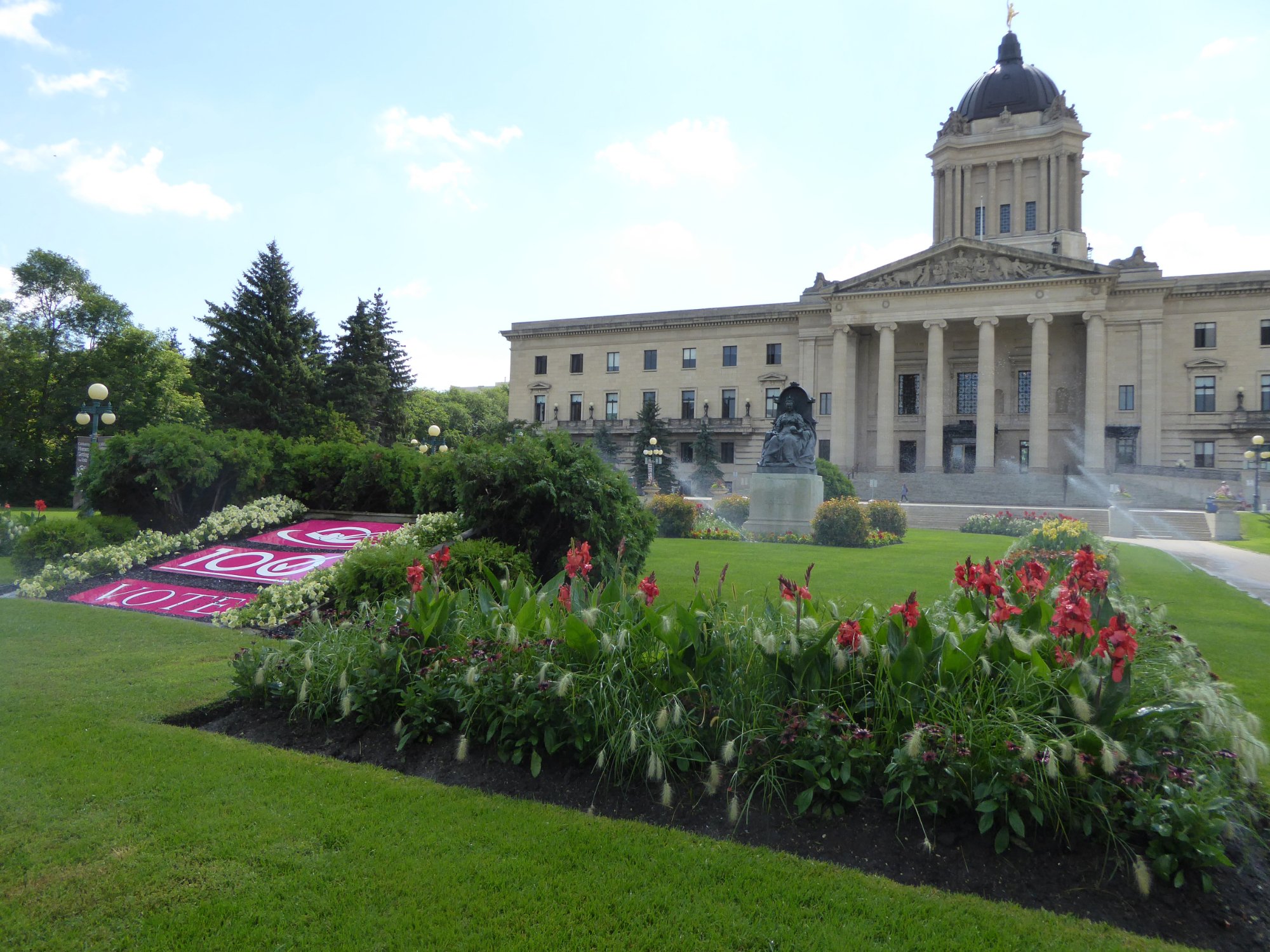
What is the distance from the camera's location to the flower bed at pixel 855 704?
11.8 ft

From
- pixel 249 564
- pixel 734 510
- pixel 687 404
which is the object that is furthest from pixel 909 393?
pixel 249 564

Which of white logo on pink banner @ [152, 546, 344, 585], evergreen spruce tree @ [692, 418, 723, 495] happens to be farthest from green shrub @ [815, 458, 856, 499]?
evergreen spruce tree @ [692, 418, 723, 495]

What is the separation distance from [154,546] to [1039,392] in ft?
169

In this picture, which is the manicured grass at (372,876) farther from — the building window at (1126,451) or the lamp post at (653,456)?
the building window at (1126,451)

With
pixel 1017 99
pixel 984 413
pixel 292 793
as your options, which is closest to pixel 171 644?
pixel 292 793

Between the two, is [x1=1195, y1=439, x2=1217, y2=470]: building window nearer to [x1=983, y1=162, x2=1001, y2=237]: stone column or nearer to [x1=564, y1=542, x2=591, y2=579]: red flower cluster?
[x1=983, y1=162, x2=1001, y2=237]: stone column

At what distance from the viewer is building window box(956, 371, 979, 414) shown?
182ft

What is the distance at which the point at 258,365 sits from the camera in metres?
46.0

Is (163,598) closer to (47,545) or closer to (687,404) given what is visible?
(47,545)

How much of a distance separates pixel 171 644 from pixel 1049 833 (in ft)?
25.8

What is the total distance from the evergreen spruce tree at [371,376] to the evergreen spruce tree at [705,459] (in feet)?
72.3

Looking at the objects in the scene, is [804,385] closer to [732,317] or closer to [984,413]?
[732,317]

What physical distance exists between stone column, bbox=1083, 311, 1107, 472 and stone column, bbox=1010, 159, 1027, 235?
58.1 feet

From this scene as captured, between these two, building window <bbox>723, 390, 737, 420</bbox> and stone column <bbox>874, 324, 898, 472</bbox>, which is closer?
stone column <bbox>874, 324, 898, 472</bbox>
